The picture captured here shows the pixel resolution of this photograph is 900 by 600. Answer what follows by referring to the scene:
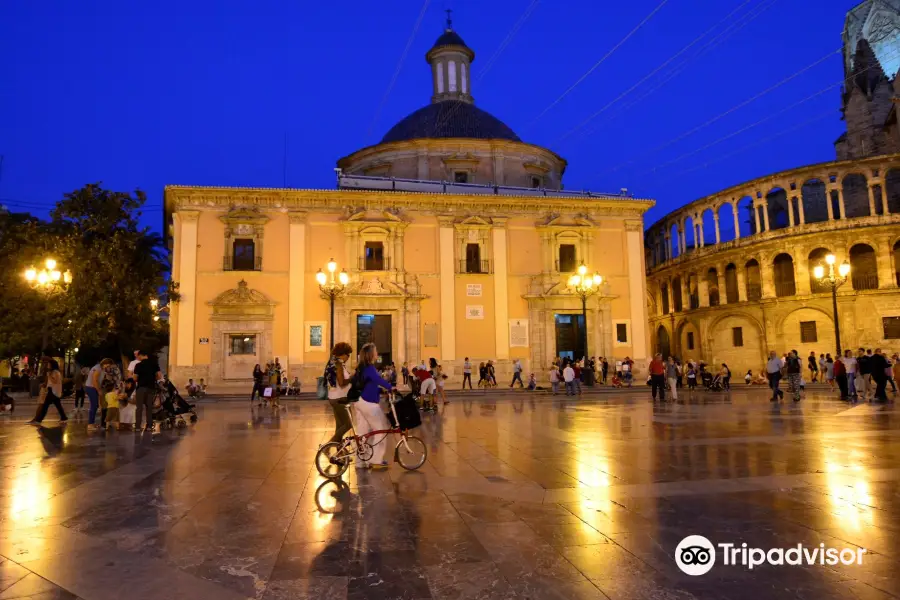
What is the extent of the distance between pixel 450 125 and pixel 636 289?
14.8m

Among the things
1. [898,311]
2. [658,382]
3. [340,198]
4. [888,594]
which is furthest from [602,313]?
[888,594]

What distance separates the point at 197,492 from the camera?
19.6ft

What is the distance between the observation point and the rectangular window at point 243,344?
26297 millimetres

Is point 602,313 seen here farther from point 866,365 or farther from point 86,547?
point 86,547

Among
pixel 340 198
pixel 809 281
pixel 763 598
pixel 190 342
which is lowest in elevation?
pixel 763 598

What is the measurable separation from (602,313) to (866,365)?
534 inches

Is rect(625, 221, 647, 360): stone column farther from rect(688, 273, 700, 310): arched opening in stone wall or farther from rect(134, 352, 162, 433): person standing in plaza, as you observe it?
rect(134, 352, 162, 433): person standing in plaza

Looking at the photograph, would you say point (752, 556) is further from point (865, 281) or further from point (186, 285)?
point (865, 281)

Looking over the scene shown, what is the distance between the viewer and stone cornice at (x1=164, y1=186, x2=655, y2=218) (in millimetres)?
26656

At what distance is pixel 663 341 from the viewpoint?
45000 mm

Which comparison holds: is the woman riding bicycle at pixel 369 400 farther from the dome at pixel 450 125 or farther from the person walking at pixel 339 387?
the dome at pixel 450 125

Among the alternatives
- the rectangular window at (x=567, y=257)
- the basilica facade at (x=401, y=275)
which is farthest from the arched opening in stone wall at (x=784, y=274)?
the rectangular window at (x=567, y=257)

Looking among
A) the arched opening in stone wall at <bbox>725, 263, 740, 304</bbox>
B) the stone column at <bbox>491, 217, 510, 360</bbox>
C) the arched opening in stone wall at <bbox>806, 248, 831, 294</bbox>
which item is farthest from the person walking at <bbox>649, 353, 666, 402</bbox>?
the arched opening in stone wall at <bbox>725, 263, 740, 304</bbox>

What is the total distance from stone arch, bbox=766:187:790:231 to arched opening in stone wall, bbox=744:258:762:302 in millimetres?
6555
